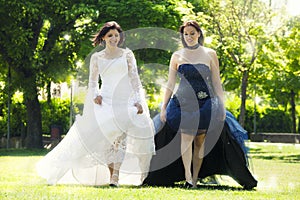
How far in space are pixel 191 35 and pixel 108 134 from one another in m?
1.83

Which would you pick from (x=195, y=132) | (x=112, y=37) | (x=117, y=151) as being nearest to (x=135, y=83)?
(x=112, y=37)

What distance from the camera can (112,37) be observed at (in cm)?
947

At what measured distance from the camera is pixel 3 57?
2641 centimetres

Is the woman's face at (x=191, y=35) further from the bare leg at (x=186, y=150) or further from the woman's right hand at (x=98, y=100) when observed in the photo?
the woman's right hand at (x=98, y=100)

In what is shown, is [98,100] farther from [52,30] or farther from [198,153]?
[52,30]

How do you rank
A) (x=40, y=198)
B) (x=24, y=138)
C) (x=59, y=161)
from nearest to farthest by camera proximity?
1. (x=40, y=198)
2. (x=59, y=161)
3. (x=24, y=138)

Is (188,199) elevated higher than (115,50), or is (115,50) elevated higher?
(115,50)

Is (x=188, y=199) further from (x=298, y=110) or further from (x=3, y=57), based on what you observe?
(x=298, y=110)

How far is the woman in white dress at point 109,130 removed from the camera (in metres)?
9.34

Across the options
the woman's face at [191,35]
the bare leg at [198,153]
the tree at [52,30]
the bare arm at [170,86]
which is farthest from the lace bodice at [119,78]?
the tree at [52,30]

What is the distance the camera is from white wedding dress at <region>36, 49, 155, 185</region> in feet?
30.6

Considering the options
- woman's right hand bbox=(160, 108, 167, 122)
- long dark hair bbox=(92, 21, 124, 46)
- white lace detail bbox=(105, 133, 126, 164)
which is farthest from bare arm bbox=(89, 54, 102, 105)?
woman's right hand bbox=(160, 108, 167, 122)

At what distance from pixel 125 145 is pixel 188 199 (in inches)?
98.3

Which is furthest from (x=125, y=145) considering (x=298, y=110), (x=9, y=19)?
(x=298, y=110)
